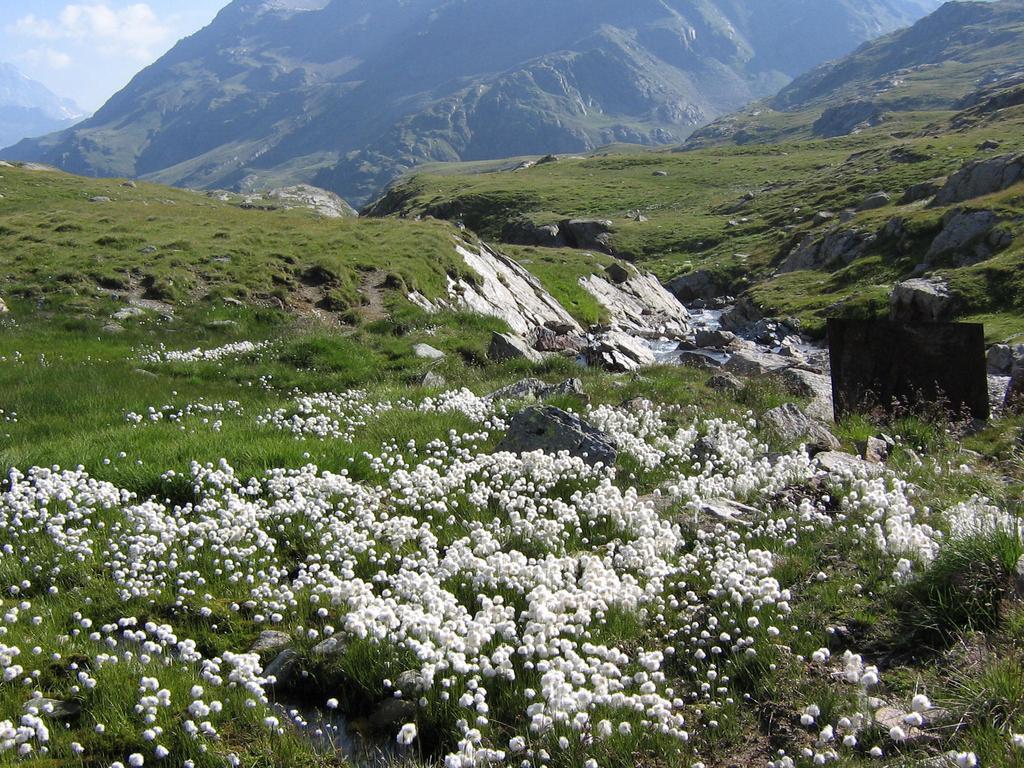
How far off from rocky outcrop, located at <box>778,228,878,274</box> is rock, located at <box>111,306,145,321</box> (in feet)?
184

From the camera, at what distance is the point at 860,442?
1180cm

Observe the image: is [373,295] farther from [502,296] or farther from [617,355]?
[617,355]

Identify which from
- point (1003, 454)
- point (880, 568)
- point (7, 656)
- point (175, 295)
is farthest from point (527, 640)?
point (175, 295)

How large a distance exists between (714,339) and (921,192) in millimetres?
47269

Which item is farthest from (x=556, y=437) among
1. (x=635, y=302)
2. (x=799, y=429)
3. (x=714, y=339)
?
(x=635, y=302)

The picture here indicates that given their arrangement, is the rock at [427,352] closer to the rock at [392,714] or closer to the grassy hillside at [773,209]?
the rock at [392,714]

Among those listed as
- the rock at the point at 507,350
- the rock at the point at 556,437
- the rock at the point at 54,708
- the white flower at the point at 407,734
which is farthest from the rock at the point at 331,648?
the rock at the point at 507,350

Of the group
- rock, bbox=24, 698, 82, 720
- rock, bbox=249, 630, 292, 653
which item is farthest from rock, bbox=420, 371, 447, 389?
rock, bbox=24, 698, 82, 720

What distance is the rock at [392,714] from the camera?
5633mm

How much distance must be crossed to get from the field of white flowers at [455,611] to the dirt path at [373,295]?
18.5 metres

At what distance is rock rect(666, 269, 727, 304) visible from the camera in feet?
245

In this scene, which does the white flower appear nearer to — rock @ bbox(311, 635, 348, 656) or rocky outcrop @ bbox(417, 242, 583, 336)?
rock @ bbox(311, 635, 348, 656)

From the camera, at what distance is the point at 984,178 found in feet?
199

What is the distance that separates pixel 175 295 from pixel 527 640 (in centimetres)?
2590
